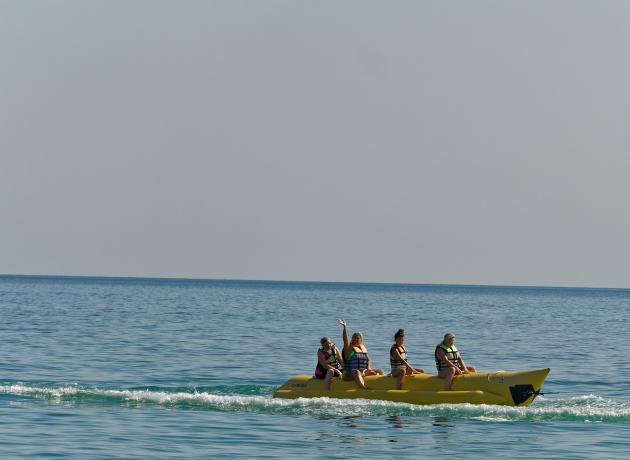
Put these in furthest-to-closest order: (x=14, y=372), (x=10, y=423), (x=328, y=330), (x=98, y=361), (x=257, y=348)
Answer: (x=328, y=330) < (x=257, y=348) < (x=98, y=361) < (x=14, y=372) < (x=10, y=423)

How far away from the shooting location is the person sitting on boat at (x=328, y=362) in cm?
2558

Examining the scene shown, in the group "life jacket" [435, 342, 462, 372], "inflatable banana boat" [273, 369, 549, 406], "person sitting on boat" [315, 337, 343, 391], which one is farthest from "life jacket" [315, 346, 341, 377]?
"life jacket" [435, 342, 462, 372]

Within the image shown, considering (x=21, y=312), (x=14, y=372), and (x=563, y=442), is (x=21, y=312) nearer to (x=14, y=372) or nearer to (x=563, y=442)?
(x=14, y=372)

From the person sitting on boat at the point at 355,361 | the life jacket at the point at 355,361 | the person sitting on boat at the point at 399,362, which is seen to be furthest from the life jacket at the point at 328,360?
the person sitting on boat at the point at 399,362

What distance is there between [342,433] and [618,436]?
5.38m

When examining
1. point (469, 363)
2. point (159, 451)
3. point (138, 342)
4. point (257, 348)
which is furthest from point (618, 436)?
point (138, 342)

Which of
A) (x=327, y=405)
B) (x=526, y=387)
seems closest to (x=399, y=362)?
(x=327, y=405)

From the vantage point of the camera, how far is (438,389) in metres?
25.0

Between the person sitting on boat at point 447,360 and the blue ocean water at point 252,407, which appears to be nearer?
the blue ocean water at point 252,407

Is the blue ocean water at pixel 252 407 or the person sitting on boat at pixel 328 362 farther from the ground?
the person sitting on boat at pixel 328 362

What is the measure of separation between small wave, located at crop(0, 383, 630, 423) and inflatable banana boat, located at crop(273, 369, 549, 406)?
27 cm

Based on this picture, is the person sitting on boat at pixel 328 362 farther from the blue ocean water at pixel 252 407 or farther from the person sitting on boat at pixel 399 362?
the person sitting on boat at pixel 399 362

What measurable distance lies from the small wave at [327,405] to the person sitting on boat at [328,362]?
0.73 meters

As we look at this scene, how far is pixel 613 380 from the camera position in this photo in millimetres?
32906
